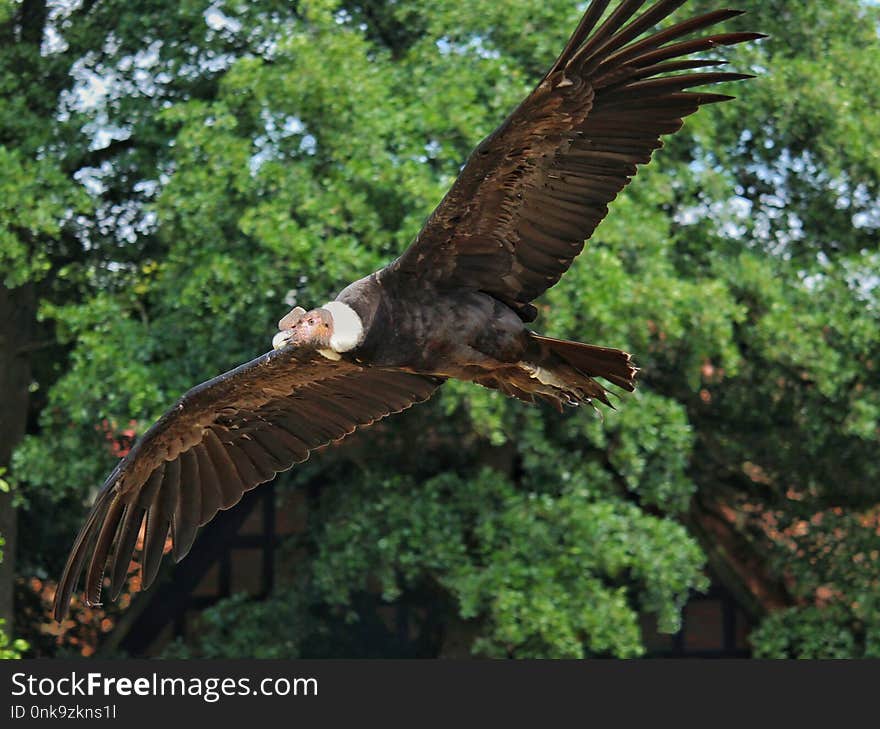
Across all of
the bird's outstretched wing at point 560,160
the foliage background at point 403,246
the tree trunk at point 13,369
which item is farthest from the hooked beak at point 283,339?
the tree trunk at point 13,369

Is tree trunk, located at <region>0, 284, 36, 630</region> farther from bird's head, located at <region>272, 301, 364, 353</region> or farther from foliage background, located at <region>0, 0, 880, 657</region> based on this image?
bird's head, located at <region>272, 301, 364, 353</region>

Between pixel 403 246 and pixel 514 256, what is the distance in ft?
12.0

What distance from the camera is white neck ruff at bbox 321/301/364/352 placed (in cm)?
462

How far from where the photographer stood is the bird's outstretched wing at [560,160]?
4496mm

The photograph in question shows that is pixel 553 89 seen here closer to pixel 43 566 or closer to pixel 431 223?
pixel 431 223

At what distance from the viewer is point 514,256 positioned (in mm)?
4961

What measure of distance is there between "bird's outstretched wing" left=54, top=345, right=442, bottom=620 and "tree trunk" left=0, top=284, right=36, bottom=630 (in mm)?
5018

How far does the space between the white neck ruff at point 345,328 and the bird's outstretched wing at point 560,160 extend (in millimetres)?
271

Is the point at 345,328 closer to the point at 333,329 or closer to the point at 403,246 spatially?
the point at 333,329

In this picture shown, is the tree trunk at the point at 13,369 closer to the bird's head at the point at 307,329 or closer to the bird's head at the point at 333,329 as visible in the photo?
the bird's head at the point at 307,329

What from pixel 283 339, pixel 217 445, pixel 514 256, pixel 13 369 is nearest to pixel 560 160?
pixel 514 256

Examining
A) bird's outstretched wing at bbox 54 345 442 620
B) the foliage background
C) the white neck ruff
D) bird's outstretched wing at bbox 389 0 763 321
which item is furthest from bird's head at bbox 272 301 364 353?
the foliage background

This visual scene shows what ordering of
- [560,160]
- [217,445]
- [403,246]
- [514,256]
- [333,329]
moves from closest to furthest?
[333,329] < [560,160] < [514,256] < [217,445] < [403,246]

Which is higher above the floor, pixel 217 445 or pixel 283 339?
pixel 283 339
